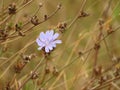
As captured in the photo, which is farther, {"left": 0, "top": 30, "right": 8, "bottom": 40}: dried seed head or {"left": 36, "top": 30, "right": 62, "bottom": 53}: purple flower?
{"left": 0, "top": 30, "right": 8, "bottom": 40}: dried seed head

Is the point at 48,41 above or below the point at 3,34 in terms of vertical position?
below

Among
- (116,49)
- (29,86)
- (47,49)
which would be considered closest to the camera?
(47,49)

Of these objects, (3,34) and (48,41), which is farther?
(3,34)

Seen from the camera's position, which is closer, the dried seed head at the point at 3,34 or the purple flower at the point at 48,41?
the purple flower at the point at 48,41

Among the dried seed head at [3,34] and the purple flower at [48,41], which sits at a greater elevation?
the dried seed head at [3,34]

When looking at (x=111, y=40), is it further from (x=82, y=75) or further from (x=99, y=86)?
(x=99, y=86)

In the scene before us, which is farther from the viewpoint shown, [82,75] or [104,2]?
[104,2]

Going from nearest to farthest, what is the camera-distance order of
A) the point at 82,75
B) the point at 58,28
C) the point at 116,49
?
the point at 58,28, the point at 82,75, the point at 116,49

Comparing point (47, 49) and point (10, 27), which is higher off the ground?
point (10, 27)

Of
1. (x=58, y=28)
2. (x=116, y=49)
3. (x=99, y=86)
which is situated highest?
(x=116, y=49)

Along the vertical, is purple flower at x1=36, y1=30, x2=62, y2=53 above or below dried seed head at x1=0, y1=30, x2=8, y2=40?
below

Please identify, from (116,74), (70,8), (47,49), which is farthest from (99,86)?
(70,8)
